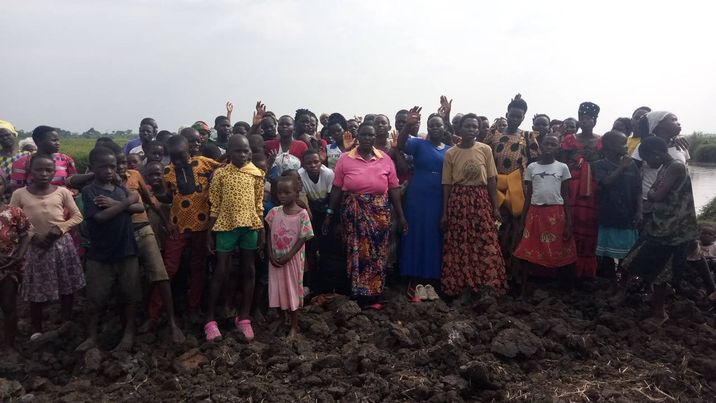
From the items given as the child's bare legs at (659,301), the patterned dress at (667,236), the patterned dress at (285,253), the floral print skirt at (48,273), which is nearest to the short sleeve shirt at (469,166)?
the patterned dress at (667,236)

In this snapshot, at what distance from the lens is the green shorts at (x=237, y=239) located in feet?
13.8

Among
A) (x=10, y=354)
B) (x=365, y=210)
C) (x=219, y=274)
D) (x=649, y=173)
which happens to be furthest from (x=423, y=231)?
(x=10, y=354)

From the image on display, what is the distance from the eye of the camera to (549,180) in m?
5.15

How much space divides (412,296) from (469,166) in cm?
145

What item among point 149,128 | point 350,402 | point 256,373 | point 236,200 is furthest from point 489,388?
point 149,128

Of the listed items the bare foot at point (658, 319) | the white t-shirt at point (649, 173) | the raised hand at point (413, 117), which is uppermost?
the raised hand at point (413, 117)

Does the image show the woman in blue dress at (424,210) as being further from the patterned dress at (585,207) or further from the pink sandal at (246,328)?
the pink sandal at (246,328)

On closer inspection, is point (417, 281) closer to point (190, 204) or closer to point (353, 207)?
point (353, 207)

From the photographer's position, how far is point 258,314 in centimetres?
463

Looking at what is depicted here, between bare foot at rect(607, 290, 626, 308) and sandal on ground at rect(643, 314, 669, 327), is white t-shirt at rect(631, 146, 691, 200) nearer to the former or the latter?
bare foot at rect(607, 290, 626, 308)

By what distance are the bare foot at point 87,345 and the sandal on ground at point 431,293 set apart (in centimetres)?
308

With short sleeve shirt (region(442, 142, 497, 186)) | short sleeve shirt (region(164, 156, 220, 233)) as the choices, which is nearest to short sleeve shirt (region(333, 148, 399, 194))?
short sleeve shirt (region(442, 142, 497, 186))

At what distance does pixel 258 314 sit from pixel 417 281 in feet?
5.67

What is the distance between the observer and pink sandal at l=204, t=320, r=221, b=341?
13.7 feet
